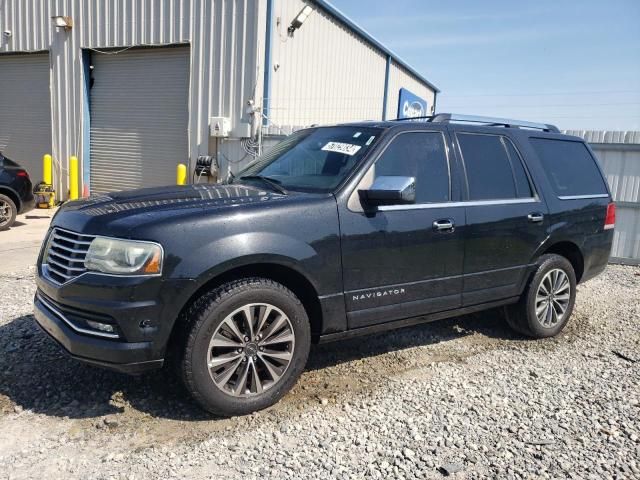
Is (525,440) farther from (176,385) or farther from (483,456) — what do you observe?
(176,385)

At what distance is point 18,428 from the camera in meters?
3.08

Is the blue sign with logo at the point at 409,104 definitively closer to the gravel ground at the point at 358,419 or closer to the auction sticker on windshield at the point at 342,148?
the auction sticker on windshield at the point at 342,148

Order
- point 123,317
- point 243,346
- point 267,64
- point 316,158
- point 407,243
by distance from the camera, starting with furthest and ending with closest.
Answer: point 267,64, point 316,158, point 407,243, point 243,346, point 123,317

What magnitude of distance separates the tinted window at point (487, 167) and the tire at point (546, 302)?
82 centimetres

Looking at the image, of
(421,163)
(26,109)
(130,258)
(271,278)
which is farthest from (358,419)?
(26,109)

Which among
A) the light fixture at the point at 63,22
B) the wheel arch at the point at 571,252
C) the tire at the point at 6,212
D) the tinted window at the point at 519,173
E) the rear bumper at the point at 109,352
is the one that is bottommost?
the tire at the point at 6,212

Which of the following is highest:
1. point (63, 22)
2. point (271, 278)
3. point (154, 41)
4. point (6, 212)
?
point (63, 22)

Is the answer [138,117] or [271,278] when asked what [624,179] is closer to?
[271,278]

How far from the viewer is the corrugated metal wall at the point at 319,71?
11320 mm

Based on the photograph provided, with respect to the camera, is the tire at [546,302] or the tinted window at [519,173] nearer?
the tinted window at [519,173]

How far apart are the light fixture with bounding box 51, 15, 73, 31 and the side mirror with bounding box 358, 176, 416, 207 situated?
12.1 meters

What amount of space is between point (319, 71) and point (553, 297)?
9.58 metres

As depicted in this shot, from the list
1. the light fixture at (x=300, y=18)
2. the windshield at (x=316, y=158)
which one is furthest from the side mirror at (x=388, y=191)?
the light fixture at (x=300, y=18)

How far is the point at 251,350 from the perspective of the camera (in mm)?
3240
